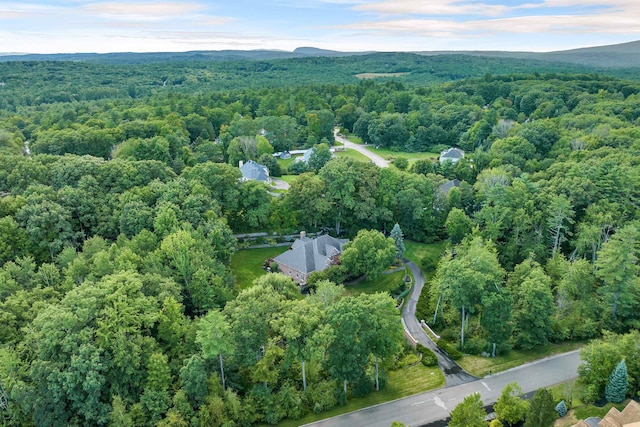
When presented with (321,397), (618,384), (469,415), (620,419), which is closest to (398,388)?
(321,397)

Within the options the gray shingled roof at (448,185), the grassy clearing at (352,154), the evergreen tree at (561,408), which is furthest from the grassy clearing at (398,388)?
the grassy clearing at (352,154)

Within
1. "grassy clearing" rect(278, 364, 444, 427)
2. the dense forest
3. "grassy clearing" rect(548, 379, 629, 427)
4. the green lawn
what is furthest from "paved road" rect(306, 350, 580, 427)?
the green lawn

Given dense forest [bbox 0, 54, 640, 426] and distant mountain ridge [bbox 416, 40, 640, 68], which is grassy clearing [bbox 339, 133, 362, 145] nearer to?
dense forest [bbox 0, 54, 640, 426]

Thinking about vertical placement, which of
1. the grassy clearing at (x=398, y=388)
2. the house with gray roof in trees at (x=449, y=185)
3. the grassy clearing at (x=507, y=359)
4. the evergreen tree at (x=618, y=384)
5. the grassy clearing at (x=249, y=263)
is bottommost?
the grassy clearing at (x=398, y=388)

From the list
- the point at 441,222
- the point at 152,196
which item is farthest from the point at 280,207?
the point at 441,222

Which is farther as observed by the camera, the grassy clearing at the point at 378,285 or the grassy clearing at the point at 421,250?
the grassy clearing at the point at 421,250

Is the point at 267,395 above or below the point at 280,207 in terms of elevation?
below

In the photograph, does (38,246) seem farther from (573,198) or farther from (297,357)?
(573,198)

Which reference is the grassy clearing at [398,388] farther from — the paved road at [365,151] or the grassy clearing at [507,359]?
the paved road at [365,151]
